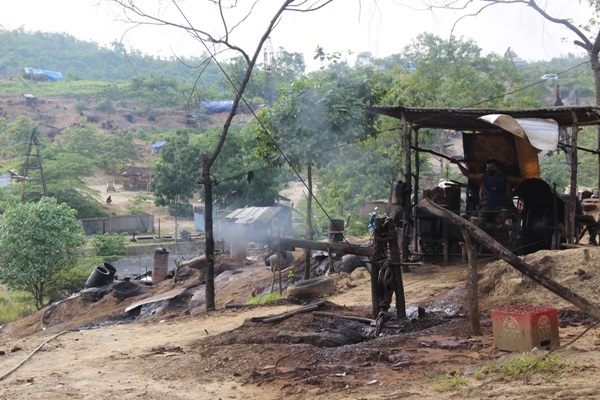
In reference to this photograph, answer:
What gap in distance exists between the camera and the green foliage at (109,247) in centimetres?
3316

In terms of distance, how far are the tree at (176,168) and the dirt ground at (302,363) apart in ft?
85.2

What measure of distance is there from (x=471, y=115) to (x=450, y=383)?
25.5 feet

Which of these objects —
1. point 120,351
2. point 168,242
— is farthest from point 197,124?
point 120,351

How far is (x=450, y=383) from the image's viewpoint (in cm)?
604

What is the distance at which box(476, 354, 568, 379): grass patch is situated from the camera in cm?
607

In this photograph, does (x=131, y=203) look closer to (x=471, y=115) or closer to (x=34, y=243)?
(x=34, y=243)

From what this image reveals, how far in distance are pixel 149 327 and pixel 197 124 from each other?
56.0m

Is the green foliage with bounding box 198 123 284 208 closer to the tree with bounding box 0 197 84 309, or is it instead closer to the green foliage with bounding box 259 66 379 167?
the tree with bounding box 0 197 84 309

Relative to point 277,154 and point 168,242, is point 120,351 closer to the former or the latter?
point 277,154

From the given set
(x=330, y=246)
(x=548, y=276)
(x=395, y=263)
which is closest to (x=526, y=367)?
(x=395, y=263)

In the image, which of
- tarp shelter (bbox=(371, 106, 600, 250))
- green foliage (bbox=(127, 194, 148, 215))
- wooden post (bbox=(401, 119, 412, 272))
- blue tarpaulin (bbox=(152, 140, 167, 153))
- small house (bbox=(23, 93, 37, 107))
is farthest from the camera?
small house (bbox=(23, 93, 37, 107))

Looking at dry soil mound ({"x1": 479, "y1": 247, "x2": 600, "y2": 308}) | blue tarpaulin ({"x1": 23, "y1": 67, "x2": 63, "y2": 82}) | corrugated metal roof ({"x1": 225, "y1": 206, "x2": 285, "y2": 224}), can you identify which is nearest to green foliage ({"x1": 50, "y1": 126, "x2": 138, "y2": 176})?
corrugated metal roof ({"x1": 225, "y1": 206, "x2": 285, "y2": 224})

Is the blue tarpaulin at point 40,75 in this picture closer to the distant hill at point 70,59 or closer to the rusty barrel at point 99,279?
the distant hill at point 70,59

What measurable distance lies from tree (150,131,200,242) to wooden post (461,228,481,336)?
95.7 feet
